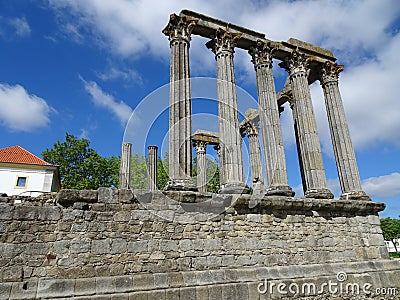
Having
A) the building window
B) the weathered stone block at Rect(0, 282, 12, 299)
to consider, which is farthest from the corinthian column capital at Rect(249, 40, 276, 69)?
the building window

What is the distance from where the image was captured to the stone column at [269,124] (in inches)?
365

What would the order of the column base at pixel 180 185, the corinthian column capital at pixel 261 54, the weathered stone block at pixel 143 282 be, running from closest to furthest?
the weathered stone block at pixel 143 282
the column base at pixel 180 185
the corinthian column capital at pixel 261 54

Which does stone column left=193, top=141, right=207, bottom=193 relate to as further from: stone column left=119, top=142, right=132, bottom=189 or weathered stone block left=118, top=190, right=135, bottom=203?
weathered stone block left=118, top=190, right=135, bottom=203

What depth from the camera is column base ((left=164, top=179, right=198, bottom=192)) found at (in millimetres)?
7383

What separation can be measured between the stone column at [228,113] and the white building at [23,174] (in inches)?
Answer: 763

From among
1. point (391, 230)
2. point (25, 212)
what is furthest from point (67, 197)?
point (391, 230)

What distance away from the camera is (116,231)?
6.20 meters

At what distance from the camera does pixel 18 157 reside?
955 inches

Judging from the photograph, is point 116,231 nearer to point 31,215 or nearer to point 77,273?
point 77,273

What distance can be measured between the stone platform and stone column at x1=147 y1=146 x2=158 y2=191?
624 cm

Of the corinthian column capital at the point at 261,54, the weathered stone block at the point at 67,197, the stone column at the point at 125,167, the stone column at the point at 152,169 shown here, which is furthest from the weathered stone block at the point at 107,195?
the corinthian column capital at the point at 261,54

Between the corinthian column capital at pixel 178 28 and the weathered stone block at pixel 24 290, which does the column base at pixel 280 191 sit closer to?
the corinthian column capital at pixel 178 28

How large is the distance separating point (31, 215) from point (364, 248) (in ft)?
31.2

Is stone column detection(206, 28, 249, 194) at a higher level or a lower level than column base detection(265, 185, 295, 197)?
higher
